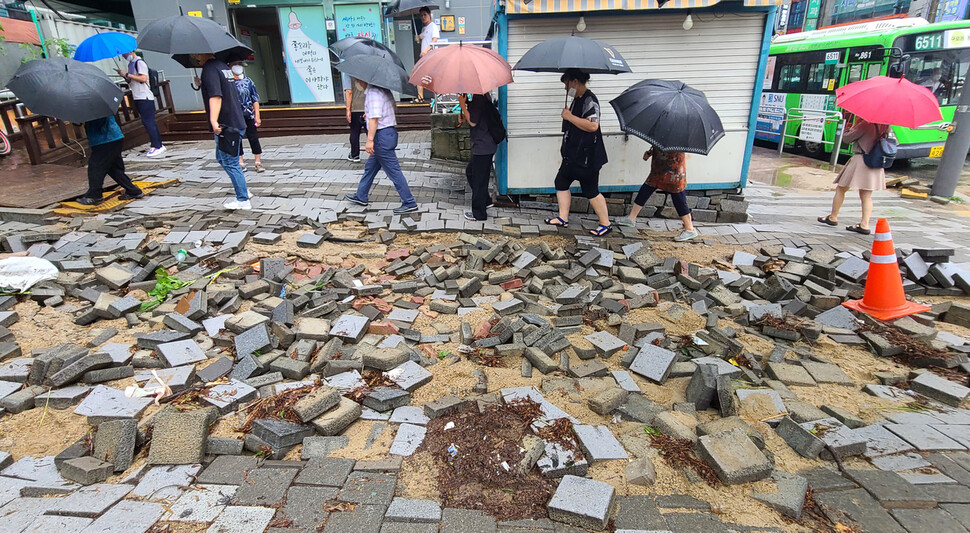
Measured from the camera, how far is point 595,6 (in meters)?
6.52

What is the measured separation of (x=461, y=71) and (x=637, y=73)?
2820mm

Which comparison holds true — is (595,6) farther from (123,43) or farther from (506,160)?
(123,43)

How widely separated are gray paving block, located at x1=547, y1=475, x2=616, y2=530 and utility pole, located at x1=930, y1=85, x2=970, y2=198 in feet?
33.0

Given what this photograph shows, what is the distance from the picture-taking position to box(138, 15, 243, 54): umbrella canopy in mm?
5953

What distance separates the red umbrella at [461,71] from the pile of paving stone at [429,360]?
176 centimetres

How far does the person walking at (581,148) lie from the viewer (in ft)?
20.0

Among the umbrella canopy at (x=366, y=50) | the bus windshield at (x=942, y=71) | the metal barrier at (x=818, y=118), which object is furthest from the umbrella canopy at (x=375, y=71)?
the bus windshield at (x=942, y=71)

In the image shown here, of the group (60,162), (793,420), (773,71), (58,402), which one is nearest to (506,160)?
(793,420)

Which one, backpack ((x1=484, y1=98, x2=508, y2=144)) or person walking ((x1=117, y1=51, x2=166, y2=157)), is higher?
person walking ((x1=117, y1=51, x2=166, y2=157))

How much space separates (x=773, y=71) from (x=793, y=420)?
15662 mm

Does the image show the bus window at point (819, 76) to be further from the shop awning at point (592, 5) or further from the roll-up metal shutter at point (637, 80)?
the shop awning at point (592, 5)

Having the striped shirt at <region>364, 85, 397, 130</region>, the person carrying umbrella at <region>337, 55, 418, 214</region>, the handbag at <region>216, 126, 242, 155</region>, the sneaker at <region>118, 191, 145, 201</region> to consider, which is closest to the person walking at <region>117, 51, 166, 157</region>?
the sneaker at <region>118, 191, 145, 201</region>

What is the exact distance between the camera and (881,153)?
6.76m

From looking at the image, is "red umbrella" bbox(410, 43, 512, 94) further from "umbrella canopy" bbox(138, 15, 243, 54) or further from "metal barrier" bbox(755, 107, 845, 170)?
"metal barrier" bbox(755, 107, 845, 170)
